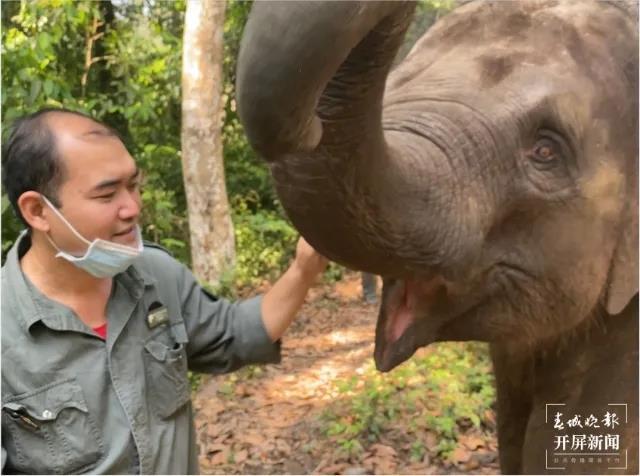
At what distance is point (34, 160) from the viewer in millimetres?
1269

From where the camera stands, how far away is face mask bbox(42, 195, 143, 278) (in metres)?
1.26

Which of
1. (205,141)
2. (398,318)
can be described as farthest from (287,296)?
(205,141)

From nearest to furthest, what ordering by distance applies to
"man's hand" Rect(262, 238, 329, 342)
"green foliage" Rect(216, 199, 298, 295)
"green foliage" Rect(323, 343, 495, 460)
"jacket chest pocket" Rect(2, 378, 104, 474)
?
"jacket chest pocket" Rect(2, 378, 104, 474) < "man's hand" Rect(262, 238, 329, 342) < "green foliage" Rect(323, 343, 495, 460) < "green foliage" Rect(216, 199, 298, 295)

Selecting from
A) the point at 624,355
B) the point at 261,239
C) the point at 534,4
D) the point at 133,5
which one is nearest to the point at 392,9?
the point at 534,4

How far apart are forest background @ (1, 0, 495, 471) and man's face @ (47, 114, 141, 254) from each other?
27.0 inches

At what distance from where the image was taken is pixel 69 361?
127 centimetres

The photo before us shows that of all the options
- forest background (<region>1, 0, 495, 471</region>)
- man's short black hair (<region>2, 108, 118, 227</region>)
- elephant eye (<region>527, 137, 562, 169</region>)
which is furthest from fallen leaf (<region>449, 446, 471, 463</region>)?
man's short black hair (<region>2, 108, 118, 227</region>)

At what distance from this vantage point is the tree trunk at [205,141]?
338 centimetres

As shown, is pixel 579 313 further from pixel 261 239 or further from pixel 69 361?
pixel 261 239

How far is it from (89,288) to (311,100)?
72 cm

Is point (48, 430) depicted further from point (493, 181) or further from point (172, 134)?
point (172, 134)

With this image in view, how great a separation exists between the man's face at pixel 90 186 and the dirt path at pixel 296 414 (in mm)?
1742

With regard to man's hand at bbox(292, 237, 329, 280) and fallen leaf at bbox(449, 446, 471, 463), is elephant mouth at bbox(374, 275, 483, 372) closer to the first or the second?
man's hand at bbox(292, 237, 329, 280)

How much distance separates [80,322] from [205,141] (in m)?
2.51
